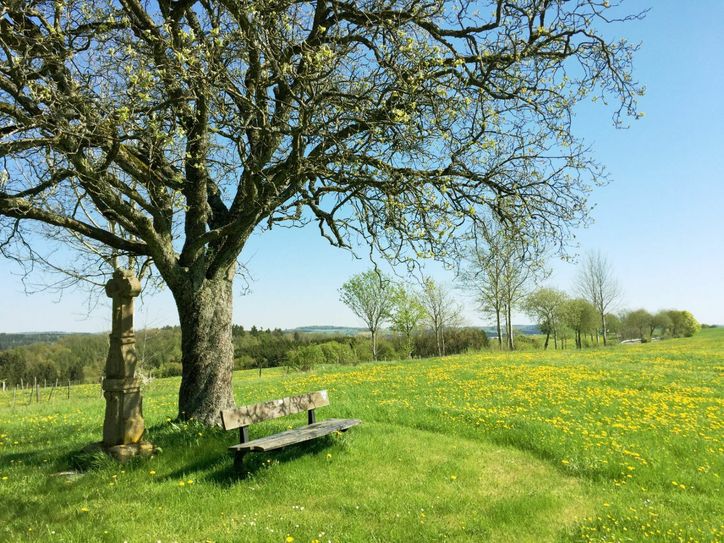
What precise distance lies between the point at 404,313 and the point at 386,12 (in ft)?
139

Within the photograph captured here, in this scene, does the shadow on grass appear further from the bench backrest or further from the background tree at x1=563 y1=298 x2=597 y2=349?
the background tree at x1=563 y1=298 x2=597 y2=349

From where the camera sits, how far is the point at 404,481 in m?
6.89

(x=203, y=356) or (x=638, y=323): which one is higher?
(x=203, y=356)

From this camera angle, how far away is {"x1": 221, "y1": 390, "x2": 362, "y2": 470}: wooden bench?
6852 millimetres

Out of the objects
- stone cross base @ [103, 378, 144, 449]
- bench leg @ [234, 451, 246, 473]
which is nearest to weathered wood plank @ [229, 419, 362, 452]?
bench leg @ [234, 451, 246, 473]

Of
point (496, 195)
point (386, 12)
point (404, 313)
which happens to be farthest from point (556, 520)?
point (404, 313)

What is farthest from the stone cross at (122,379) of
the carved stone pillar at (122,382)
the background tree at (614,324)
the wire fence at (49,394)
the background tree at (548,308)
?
the background tree at (614,324)

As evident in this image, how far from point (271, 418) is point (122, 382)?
2.37m

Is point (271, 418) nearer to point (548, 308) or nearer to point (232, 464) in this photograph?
point (232, 464)

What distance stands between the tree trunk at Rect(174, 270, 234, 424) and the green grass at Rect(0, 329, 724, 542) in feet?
1.98

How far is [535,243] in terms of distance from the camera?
962cm

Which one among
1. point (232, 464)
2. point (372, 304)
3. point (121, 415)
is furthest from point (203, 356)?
point (372, 304)

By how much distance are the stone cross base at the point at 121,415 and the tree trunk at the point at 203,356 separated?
1202 millimetres

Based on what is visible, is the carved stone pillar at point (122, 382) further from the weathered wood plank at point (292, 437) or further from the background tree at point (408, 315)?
the background tree at point (408, 315)
